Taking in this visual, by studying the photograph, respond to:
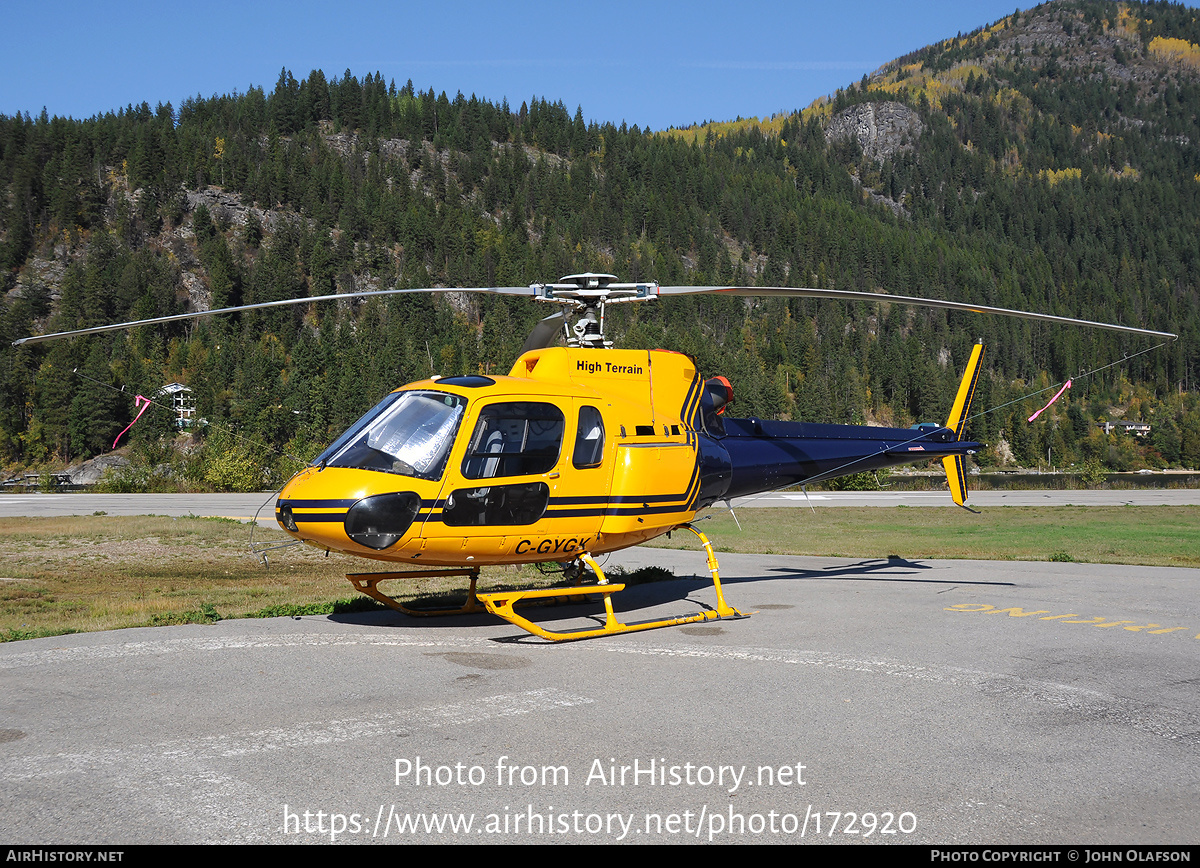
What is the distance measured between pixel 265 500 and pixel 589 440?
42046 mm

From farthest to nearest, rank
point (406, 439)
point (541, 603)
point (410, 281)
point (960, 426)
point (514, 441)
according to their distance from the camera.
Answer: point (410, 281), point (960, 426), point (541, 603), point (514, 441), point (406, 439)

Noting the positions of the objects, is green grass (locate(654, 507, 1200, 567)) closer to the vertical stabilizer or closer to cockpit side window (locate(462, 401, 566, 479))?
the vertical stabilizer

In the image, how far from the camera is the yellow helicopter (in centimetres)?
907

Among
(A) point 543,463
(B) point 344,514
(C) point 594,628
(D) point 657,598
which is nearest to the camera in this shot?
(B) point 344,514

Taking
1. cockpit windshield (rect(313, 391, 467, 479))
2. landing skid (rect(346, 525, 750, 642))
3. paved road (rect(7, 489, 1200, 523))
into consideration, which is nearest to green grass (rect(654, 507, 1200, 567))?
paved road (rect(7, 489, 1200, 523))

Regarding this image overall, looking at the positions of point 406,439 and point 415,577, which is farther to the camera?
point 415,577

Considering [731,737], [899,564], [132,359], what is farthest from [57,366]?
[731,737]

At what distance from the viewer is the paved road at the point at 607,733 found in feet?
15.0

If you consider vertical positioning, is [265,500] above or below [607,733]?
below

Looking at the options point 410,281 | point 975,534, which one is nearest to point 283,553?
point 975,534

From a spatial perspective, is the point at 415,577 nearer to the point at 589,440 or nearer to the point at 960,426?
the point at 589,440

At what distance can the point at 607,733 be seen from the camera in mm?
6152

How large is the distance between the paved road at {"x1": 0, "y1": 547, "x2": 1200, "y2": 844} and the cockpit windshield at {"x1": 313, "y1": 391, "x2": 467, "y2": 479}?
1.85 meters

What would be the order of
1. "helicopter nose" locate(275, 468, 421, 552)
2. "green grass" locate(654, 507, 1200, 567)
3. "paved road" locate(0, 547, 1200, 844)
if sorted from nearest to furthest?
"paved road" locate(0, 547, 1200, 844)
"helicopter nose" locate(275, 468, 421, 552)
"green grass" locate(654, 507, 1200, 567)
